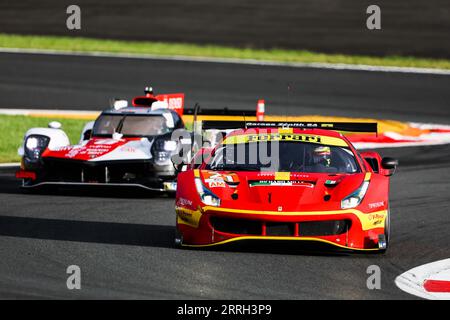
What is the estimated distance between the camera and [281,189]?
10.6 meters

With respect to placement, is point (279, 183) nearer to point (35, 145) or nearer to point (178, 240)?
point (178, 240)

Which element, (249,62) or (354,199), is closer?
(354,199)

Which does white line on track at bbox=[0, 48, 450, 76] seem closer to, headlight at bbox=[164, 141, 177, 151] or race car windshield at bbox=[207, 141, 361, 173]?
headlight at bbox=[164, 141, 177, 151]

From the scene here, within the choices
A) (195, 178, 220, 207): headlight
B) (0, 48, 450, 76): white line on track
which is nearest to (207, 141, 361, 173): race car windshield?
(195, 178, 220, 207): headlight

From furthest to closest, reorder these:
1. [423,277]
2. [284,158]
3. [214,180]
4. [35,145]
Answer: [35,145], [284,158], [214,180], [423,277]

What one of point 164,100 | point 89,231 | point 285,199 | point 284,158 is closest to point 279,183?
point 285,199

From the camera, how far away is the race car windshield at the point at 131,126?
16.1 m

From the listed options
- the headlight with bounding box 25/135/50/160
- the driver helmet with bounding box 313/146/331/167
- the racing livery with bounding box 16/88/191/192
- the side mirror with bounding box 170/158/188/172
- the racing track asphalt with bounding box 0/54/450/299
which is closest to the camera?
the racing track asphalt with bounding box 0/54/450/299

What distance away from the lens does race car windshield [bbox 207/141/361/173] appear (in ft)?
37.0

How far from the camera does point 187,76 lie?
30.9 m

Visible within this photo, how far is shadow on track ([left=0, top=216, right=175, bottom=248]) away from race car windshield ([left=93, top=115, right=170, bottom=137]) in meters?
3.47

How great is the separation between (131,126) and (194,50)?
18980 millimetres

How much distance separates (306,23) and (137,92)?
10408mm

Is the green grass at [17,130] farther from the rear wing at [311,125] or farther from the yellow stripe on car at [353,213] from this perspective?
the yellow stripe on car at [353,213]
